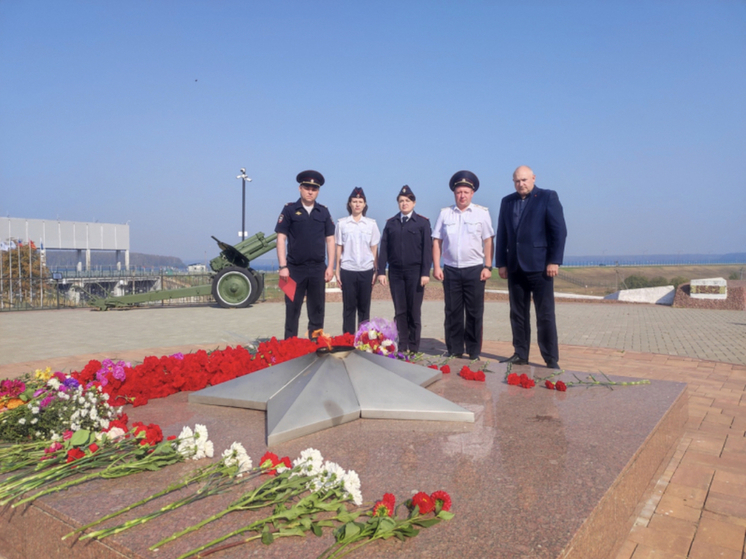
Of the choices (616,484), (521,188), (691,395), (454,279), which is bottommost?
(691,395)

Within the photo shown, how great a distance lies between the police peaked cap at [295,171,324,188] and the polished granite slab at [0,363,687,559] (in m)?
2.49

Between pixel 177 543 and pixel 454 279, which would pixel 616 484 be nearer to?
pixel 177 543

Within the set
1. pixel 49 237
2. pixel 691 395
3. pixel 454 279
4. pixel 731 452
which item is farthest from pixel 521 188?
pixel 49 237

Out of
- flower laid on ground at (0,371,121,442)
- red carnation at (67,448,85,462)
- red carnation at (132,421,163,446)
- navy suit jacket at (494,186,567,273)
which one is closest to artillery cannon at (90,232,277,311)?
navy suit jacket at (494,186,567,273)

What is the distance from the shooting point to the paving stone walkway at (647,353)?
6.93 feet

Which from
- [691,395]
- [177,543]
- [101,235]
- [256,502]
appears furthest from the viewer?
[101,235]

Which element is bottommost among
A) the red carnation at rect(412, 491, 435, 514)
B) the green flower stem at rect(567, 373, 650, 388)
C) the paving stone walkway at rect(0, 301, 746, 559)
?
the paving stone walkway at rect(0, 301, 746, 559)

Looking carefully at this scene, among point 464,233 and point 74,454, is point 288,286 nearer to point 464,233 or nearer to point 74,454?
point 464,233

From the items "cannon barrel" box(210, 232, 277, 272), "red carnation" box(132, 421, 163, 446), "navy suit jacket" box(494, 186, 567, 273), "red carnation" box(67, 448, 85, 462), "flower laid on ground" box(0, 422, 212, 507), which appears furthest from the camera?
"cannon barrel" box(210, 232, 277, 272)

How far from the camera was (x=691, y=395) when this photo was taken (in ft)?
13.7

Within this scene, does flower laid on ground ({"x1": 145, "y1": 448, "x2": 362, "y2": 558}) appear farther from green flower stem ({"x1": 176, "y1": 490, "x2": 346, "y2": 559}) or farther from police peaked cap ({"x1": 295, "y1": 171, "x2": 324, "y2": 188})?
police peaked cap ({"x1": 295, "y1": 171, "x2": 324, "y2": 188})

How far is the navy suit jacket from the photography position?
4.23 metres

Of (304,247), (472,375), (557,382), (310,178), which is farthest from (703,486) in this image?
(310,178)

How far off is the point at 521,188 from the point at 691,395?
6.88ft
